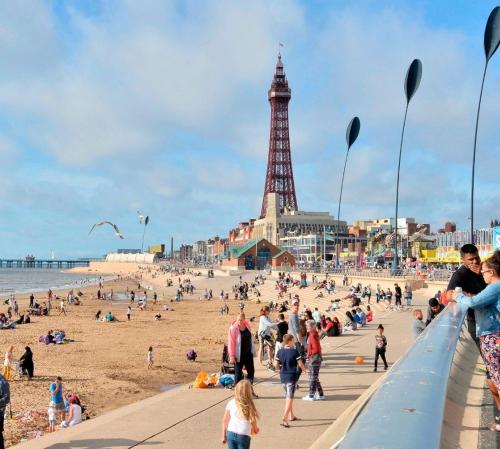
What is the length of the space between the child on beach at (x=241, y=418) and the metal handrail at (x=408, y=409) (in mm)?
1593

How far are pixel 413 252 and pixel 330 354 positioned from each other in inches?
2619

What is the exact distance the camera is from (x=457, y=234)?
170 feet

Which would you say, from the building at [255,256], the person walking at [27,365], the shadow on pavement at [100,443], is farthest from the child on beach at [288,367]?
the building at [255,256]

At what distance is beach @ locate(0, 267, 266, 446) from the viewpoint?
11211 millimetres

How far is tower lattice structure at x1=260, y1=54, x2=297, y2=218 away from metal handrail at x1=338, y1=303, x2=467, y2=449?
11061cm

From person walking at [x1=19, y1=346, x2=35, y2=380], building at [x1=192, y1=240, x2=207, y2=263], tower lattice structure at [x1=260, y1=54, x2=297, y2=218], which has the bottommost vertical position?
person walking at [x1=19, y1=346, x2=35, y2=380]

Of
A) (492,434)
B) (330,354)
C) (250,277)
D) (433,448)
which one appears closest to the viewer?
(433,448)

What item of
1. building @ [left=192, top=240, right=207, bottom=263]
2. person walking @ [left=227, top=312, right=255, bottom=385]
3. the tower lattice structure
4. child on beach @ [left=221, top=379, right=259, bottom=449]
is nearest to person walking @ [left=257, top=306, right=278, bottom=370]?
person walking @ [left=227, top=312, right=255, bottom=385]

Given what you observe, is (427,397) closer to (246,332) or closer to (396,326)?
(246,332)

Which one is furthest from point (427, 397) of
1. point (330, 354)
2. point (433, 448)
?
point (330, 354)

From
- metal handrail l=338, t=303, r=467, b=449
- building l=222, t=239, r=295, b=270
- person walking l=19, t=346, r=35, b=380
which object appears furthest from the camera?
building l=222, t=239, r=295, b=270

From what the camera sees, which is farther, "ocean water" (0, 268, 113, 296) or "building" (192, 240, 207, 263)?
"building" (192, 240, 207, 263)

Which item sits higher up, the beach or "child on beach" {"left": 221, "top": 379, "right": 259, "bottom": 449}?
"child on beach" {"left": 221, "top": 379, "right": 259, "bottom": 449}

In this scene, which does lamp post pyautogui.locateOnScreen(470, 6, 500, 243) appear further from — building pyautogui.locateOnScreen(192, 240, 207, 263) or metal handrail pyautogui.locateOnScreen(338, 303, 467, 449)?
building pyautogui.locateOnScreen(192, 240, 207, 263)
